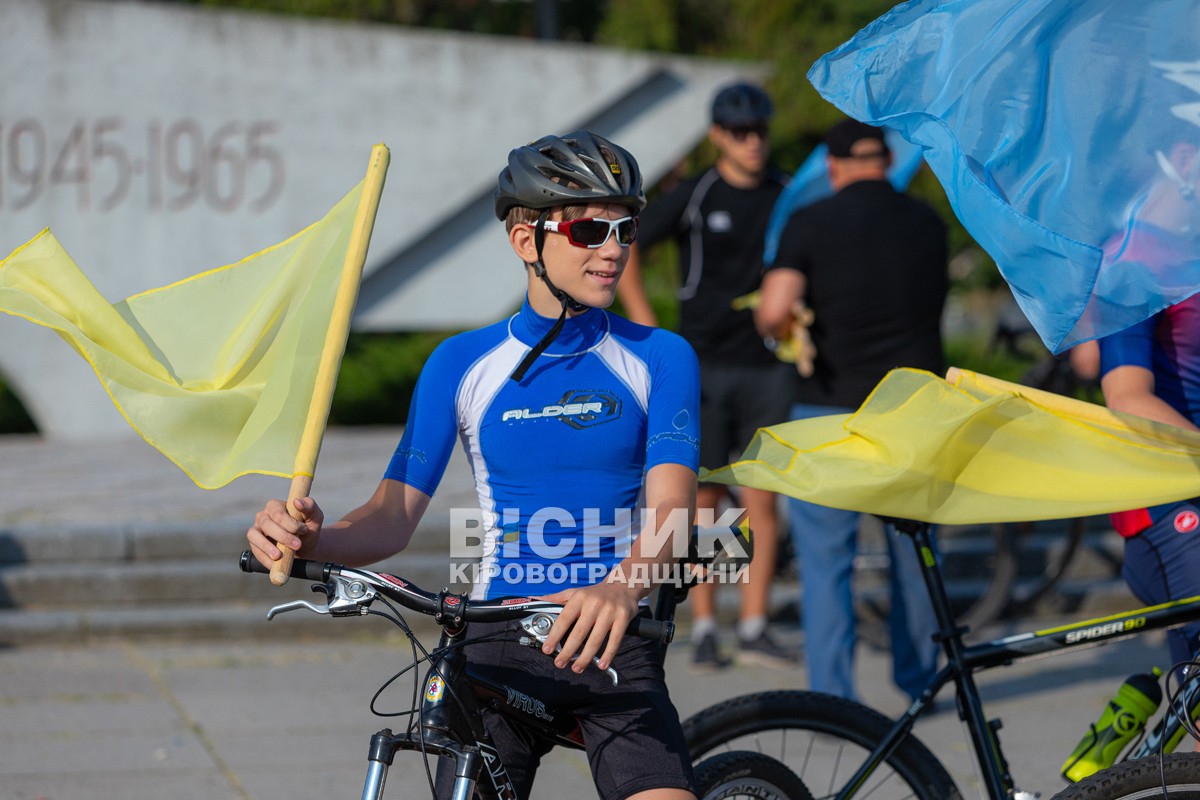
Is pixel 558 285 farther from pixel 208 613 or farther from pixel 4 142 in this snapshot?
pixel 4 142

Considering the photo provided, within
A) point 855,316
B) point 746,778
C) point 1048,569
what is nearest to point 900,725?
point 746,778

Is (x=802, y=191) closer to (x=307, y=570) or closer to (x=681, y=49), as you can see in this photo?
(x=307, y=570)

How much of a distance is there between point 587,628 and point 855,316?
122 inches

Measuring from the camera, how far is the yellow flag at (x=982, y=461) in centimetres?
316

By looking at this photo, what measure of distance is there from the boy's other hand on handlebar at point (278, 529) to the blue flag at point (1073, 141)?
1.34 meters

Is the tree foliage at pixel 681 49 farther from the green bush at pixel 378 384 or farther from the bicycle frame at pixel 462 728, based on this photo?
the bicycle frame at pixel 462 728

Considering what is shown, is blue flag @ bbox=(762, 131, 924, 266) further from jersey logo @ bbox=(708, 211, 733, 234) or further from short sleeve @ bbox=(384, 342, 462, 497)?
short sleeve @ bbox=(384, 342, 462, 497)

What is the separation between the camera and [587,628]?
235cm

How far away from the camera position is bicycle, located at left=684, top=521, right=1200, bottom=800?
3289 millimetres

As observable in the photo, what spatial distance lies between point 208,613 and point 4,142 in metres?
6.05

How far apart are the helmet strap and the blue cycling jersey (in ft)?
0.10

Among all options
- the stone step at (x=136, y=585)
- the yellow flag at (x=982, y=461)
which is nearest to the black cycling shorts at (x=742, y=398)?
the stone step at (x=136, y=585)

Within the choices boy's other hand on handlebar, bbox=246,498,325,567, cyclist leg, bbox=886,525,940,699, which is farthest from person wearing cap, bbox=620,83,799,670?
boy's other hand on handlebar, bbox=246,498,325,567

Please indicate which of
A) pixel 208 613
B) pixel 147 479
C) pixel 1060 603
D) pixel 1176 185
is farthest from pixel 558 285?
pixel 147 479
